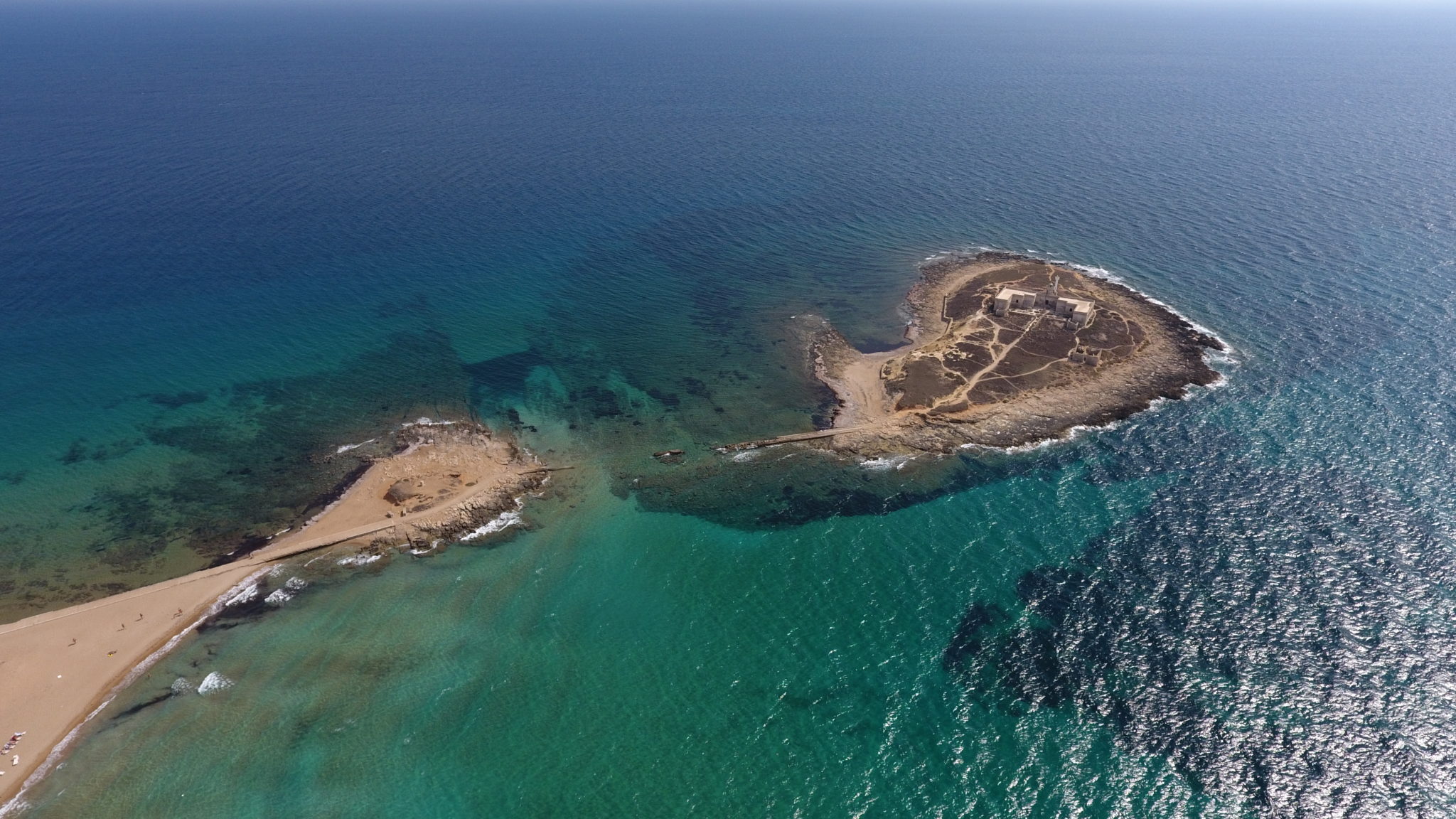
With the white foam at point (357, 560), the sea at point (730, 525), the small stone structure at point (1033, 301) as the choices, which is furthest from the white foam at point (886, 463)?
the white foam at point (357, 560)

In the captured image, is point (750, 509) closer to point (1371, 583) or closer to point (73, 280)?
point (1371, 583)

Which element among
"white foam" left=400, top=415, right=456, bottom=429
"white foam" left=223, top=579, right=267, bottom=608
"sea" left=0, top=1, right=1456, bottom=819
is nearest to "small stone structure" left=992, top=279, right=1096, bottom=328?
"sea" left=0, top=1, right=1456, bottom=819

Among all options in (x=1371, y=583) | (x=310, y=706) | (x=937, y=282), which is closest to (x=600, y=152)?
(x=937, y=282)

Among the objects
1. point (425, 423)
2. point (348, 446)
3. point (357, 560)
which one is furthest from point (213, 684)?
point (425, 423)

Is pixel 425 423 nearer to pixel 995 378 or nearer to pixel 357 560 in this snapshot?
pixel 357 560

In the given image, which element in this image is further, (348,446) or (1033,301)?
(1033,301)
